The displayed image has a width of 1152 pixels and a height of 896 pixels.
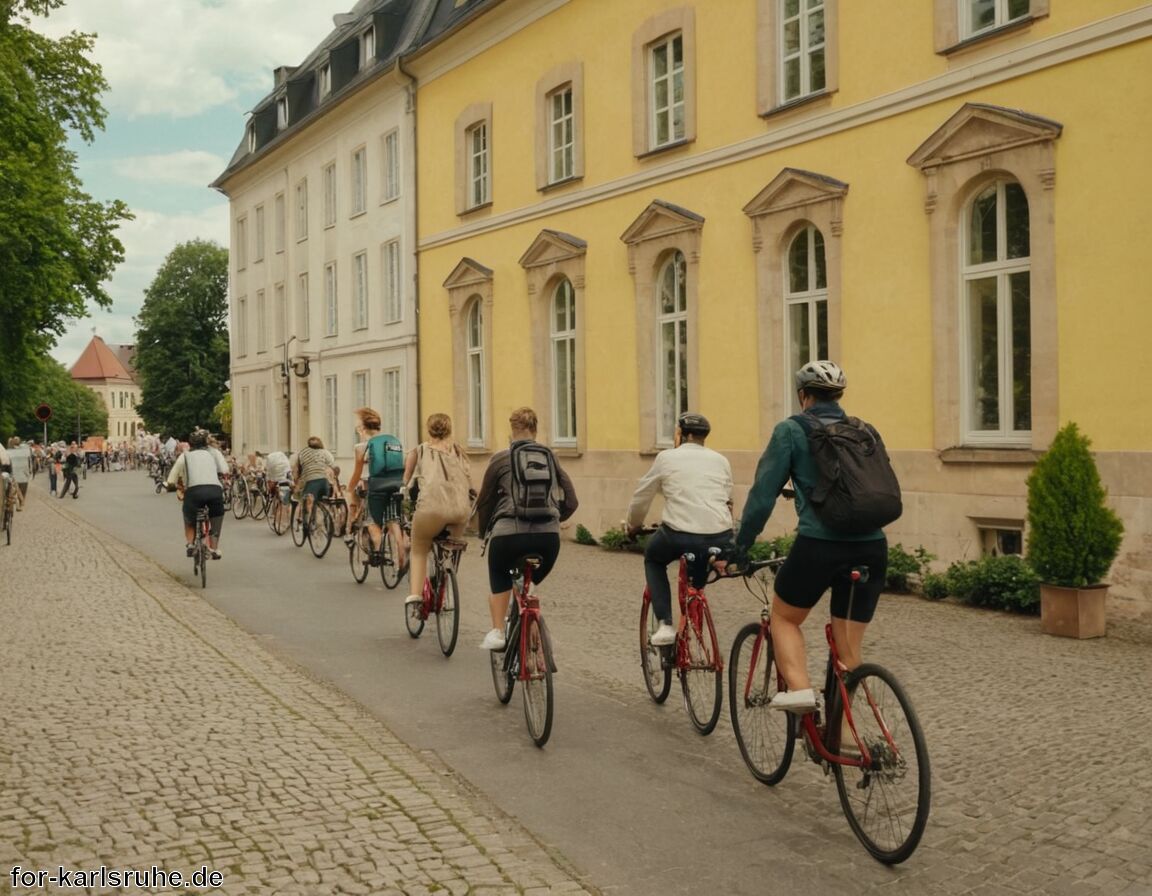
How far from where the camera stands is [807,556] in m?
5.26

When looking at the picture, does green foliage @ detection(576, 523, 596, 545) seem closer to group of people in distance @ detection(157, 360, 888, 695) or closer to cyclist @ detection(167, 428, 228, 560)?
group of people in distance @ detection(157, 360, 888, 695)

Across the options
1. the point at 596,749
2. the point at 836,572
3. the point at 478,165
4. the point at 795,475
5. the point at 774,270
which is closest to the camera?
the point at 836,572

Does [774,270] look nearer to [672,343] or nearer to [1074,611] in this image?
[672,343]

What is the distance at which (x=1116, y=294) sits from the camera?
1196 cm

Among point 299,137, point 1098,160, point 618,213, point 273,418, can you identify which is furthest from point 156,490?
point 1098,160

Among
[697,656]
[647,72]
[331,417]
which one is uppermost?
[647,72]

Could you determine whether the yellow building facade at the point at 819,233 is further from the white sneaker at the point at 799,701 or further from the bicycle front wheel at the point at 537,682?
the white sneaker at the point at 799,701

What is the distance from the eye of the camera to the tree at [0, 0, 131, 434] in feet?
87.7

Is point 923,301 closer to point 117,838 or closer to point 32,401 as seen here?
point 117,838

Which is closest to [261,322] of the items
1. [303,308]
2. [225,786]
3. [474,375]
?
[303,308]

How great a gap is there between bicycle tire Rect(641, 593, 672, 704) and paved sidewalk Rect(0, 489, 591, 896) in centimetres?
170

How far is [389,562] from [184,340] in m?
58.6

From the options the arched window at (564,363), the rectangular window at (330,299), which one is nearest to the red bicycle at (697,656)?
the arched window at (564,363)

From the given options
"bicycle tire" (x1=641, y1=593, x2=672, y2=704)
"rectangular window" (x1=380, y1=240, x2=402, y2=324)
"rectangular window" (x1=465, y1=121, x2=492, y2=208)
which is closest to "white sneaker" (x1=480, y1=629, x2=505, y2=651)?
"bicycle tire" (x1=641, y1=593, x2=672, y2=704)
